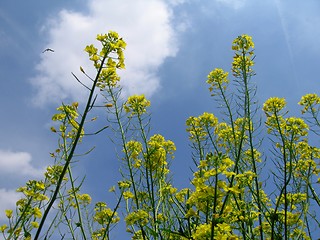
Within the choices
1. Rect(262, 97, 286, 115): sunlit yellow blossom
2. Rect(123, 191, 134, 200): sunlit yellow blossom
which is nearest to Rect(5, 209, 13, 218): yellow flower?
Rect(123, 191, 134, 200): sunlit yellow blossom

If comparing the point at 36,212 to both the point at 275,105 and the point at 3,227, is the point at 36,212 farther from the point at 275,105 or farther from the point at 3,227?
the point at 275,105

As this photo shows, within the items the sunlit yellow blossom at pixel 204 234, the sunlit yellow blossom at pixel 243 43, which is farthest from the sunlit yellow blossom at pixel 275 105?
the sunlit yellow blossom at pixel 204 234

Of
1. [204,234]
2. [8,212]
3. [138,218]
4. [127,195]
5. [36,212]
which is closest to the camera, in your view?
[204,234]

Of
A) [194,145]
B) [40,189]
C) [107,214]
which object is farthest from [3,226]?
[194,145]

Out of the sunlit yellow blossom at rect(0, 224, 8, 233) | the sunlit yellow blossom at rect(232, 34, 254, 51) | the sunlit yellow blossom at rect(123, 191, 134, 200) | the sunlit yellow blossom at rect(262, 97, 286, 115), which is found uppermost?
the sunlit yellow blossom at rect(232, 34, 254, 51)

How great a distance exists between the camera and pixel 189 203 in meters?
2.07

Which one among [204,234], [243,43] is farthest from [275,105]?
[204,234]

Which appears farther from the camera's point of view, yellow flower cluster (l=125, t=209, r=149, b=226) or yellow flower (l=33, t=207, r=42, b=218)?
yellow flower cluster (l=125, t=209, r=149, b=226)

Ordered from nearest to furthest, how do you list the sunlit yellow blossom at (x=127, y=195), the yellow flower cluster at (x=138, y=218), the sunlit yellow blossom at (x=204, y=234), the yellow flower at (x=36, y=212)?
the sunlit yellow blossom at (x=204, y=234) < the yellow flower at (x=36, y=212) < the yellow flower cluster at (x=138, y=218) < the sunlit yellow blossom at (x=127, y=195)

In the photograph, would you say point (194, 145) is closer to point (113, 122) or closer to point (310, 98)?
point (113, 122)

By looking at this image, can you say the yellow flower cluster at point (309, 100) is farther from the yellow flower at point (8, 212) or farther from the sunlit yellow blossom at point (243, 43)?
the yellow flower at point (8, 212)

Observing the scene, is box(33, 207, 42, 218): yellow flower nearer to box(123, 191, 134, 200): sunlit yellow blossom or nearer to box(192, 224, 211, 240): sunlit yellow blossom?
box(192, 224, 211, 240): sunlit yellow blossom

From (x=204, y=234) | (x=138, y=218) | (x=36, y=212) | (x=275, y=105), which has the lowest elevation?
(x=204, y=234)

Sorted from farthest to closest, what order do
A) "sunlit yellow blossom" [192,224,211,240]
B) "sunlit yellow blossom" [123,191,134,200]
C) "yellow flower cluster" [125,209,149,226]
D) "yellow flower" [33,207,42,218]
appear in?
"sunlit yellow blossom" [123,191,134,200] < "yellow flower cluster" [125,209,149,226] < "yellow flower" [33,207,42,218] < "sunlit yellow blossom" [192,224,211,240]
